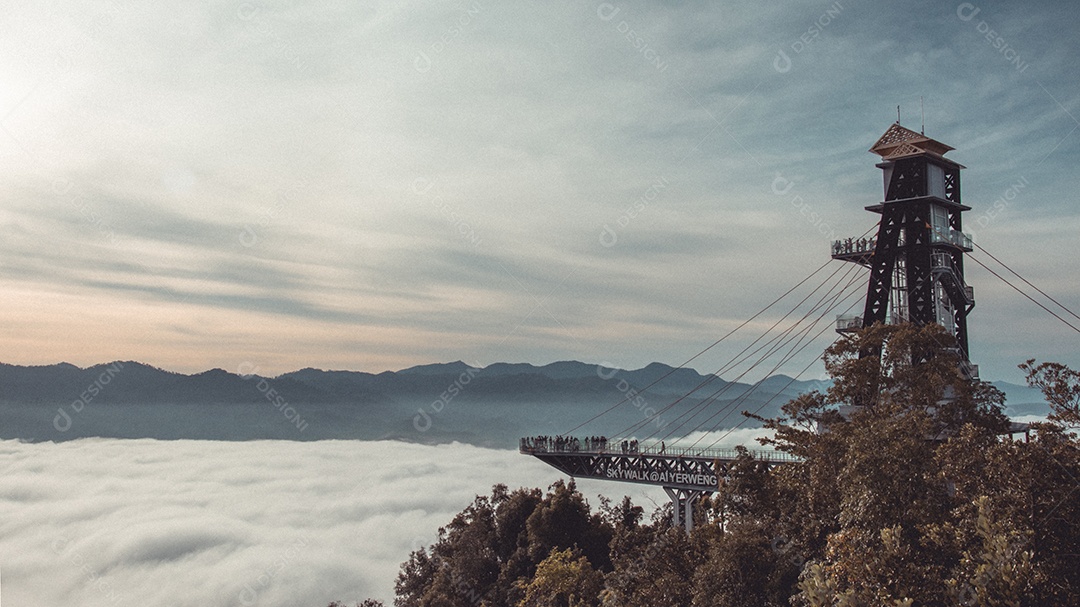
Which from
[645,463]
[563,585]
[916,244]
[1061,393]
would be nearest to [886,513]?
[1061,393]

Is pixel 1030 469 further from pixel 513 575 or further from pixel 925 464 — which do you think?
pixel 513 575

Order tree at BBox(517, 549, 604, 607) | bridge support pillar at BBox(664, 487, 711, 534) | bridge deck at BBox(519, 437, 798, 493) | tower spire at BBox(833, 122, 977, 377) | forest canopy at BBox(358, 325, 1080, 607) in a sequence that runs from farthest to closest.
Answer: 1. bridge support pillar at BBox(664, 487, 711, 534)
2. bridge deck at BBox(519, 437, 798, 493)
3. tower spire at BBox(833, 122, 977, 377)
4. tree at BBox(517, 549, 604, 607)
5. forest canopy at BBox(358, 325, 1080, 607)

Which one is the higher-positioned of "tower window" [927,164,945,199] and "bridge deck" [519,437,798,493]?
"tower window" [927,164,945,199]

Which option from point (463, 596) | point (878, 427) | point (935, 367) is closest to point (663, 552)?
point (878, 427)

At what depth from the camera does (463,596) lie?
53281 millimetres

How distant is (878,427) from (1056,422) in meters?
4.12

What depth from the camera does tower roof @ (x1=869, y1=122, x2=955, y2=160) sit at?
5181 centimetres

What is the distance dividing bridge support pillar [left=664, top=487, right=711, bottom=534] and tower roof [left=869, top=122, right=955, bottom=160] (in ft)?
98.6

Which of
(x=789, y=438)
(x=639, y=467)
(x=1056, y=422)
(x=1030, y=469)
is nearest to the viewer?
(x=1030, y=469)

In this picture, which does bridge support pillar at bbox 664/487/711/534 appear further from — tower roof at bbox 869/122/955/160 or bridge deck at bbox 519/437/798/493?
tower roof at bbox 869/122/955/160

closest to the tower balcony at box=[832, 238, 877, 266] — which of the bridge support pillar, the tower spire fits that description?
the tower spire

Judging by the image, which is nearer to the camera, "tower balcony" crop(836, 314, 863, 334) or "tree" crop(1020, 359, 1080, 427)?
"tree" crop(1020, 359, 1080, 427)

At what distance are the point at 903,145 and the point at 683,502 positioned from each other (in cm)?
3284

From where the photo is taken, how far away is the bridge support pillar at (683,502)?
65.9 meters
